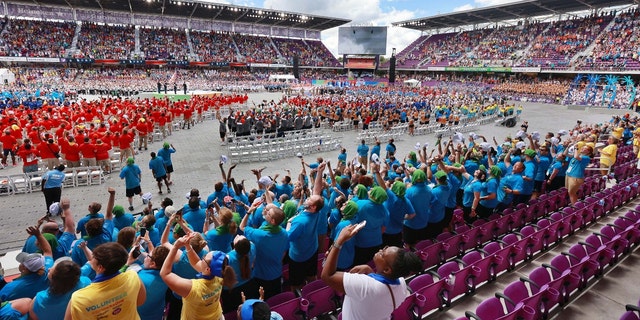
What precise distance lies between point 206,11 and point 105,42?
15.4 meters

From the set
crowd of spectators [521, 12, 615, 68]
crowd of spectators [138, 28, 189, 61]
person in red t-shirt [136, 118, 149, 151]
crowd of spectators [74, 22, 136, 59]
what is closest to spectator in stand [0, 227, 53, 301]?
person in red t-shirt [136, 118, 149, 151]

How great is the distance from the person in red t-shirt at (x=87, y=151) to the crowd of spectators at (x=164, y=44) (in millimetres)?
43165

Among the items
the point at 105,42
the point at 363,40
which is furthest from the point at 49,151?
the point at 363,40

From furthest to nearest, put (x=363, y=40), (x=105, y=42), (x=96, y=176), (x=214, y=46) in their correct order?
(x=363, y=40) → (x=214, y=46) → (x=105, y=42) → (x=96, y=176)

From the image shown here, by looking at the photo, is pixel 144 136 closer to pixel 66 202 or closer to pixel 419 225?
pixel 66 202

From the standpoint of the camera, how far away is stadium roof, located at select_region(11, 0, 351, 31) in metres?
47.7

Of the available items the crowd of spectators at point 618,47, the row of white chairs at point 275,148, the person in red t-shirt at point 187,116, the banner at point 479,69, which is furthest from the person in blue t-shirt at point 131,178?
the banner at point 479,69

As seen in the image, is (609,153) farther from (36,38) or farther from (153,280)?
(36,38)

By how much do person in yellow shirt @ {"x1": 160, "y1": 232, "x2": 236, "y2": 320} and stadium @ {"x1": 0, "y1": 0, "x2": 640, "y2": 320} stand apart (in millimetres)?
38

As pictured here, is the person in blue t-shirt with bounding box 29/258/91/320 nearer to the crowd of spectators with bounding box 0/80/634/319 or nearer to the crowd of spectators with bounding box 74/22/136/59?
the crowd of spectators with bounding box 0/80/634/319

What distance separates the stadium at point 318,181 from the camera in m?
4.05

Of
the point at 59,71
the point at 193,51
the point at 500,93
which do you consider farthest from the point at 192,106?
the point at 500,93

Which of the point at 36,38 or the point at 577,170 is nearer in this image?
the point at 577,170

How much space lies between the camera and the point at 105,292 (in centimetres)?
263
